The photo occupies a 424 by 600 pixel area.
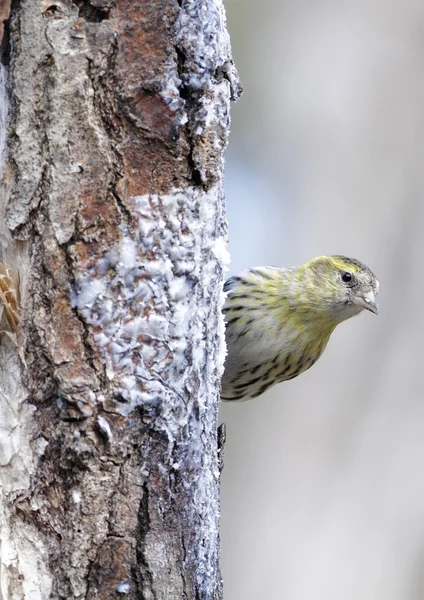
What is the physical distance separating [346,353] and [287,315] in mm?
1426

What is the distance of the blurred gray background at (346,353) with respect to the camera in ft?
18.5

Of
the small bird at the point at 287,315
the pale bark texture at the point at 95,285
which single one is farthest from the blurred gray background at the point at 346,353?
the pale bark texture at the point at 95,285

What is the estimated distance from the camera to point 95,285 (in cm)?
205

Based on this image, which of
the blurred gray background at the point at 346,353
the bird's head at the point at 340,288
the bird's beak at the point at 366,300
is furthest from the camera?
the blurred gray background at the point at 346,353

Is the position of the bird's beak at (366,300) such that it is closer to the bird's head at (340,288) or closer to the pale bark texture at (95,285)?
the bird's head at (340,288)

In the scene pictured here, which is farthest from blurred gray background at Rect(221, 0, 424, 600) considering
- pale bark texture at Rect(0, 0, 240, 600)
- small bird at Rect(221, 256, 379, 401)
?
pale bark texture at Rect(0, 0, 240, 600)

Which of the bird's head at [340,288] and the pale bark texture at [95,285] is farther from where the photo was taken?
the bird's head at [340,288]

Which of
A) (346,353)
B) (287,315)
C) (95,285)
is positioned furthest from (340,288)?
(95,285)

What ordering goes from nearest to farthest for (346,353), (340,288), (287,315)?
(340,288) → (287,315) → (346,353)

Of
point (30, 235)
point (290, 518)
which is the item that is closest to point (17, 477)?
point (30, 235)

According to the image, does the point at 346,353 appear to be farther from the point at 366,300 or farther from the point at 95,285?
the point at 95,285

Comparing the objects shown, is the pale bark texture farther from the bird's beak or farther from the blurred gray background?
the blurred gray background

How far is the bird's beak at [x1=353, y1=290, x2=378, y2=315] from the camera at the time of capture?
4.16 m

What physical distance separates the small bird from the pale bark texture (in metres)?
2.24
